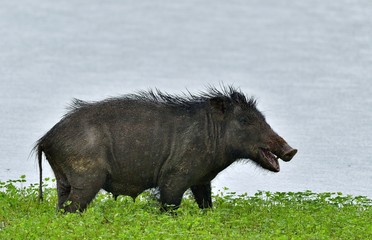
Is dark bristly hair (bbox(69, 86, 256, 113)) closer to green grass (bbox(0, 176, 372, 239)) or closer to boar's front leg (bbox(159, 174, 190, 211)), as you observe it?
boar's front leg (bbox(159, 174, 190, 211))

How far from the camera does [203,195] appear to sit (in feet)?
46.2

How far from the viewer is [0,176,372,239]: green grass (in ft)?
37.7

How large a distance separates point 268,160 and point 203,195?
3.10 feet

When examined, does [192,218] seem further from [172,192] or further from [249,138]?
[249,138]

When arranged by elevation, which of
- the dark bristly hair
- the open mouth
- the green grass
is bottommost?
the green grass

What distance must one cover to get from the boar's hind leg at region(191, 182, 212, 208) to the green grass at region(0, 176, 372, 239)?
0.15 m

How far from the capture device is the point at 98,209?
12633mm

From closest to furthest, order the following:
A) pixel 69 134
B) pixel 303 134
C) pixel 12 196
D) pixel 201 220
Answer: pixel 201 220
pixel 69 134
pixel 12 196
pixel 303 134

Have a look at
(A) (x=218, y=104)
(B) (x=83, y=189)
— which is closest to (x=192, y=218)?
(B) (x=83, y=189)

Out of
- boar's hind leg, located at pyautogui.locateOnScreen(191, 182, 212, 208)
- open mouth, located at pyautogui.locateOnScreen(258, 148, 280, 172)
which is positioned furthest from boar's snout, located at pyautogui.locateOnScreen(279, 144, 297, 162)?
boar's hind leg, located at pyautogui.locateOnScreen(191, 182, 212, 208)

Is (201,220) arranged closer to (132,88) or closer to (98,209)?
(98,209)

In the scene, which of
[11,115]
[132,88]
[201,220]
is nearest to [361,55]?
[132,88]

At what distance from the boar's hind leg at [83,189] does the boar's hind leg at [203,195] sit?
1485mm

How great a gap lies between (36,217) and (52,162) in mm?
1023
